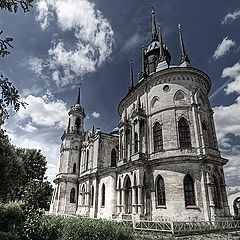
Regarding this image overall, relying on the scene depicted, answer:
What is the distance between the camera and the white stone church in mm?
18094

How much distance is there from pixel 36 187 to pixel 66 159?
3063 centimetres

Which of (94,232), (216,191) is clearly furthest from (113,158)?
(94,232)

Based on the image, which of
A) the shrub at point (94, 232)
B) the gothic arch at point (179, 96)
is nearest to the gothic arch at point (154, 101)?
the gothic arch at point (179, 96)

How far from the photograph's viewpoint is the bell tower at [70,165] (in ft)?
119

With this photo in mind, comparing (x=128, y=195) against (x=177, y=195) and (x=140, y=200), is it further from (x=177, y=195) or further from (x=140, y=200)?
(x=177, y=195)

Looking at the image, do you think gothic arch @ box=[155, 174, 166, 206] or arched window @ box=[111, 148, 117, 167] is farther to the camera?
arched window @ box=[111, 148, 117, 167]

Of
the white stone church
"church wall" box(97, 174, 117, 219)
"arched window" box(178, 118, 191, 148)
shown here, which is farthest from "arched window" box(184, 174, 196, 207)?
"church wall" box(97, 174, 117, 219)

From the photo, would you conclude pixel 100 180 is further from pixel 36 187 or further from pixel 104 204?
pixel 36 187

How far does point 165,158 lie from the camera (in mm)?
19594

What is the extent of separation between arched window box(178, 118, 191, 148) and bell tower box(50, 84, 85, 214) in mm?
25125

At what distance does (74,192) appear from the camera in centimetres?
3756

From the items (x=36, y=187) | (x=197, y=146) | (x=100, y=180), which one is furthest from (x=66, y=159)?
(x=36, y=187)

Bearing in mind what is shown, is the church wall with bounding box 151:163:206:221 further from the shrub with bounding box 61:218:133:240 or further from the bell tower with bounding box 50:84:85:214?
the bell tower with bounding box 50:84:85:214

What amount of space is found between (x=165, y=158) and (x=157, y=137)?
3039 mm
